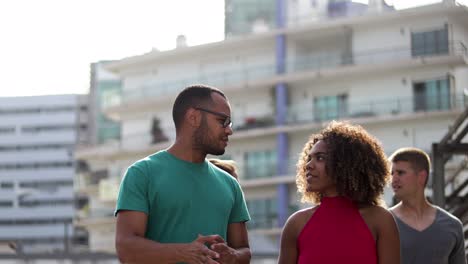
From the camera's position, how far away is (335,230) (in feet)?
17.3

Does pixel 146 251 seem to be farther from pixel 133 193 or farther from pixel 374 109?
pixel 374 109

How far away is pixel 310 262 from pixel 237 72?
4614cm

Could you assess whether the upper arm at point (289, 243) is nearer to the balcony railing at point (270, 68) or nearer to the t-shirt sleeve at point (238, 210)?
the t-shirt sleeve at point (238, 210)

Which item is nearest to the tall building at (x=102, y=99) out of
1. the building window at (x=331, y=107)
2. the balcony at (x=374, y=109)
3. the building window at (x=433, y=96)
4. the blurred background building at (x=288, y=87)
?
→ the blurred background building at (x=288, y=87)

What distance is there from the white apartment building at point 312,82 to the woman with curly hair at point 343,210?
3798cm

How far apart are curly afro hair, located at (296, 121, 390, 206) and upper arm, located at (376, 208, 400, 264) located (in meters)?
0.14

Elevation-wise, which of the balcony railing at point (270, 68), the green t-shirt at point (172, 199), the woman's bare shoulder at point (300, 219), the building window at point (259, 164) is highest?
the balcony railing at point (270, 68)

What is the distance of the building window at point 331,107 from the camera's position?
4747 cm

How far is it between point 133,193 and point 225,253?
52 cm

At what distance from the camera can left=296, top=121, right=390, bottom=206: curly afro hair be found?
5.34 metres

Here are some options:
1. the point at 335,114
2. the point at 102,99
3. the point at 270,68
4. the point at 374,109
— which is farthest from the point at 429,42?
the point at 102,99

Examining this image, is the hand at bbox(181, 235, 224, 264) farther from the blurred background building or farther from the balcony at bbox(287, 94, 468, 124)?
the balcony at bbox(287, 94, 468, 124)

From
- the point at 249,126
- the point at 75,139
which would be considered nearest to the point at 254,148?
the point at 249,126

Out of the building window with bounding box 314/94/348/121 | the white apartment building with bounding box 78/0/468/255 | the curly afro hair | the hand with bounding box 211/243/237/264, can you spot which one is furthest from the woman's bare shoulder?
the building window with bounding box 314/94/348/121
